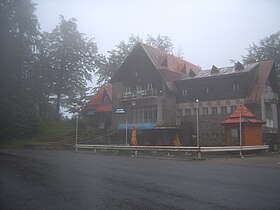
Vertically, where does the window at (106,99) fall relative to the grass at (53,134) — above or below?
above

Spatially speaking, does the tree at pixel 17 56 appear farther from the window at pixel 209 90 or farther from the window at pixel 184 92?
the window at pixel 209 90

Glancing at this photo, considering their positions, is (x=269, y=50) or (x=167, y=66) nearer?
(x=167, y=66)

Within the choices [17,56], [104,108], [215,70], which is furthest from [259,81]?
[17,56]

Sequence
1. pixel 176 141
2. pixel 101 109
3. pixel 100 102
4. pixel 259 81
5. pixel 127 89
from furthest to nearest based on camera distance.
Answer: pixel 100 102
pixel 101 109
pixel 127 89
pixel 176 141
pixel 259 81

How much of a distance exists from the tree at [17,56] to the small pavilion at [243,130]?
2085cm

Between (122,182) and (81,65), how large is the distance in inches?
1879

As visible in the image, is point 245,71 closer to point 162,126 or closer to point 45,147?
point 162,126

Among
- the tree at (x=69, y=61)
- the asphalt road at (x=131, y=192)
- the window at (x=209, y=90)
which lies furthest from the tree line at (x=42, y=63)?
the asphalt road at (x=131, y=192)

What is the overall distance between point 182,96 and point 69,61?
816 inches

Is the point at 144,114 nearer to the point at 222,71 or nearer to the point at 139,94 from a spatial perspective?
the point at 139,94

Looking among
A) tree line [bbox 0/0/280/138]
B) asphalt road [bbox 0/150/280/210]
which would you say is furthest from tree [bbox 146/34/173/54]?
asphalt road [bbox 0/150/280/210]

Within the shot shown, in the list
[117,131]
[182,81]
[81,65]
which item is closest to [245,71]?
[182,81]

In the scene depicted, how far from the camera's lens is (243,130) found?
29.6m

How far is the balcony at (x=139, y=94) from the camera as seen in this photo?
44219mm
